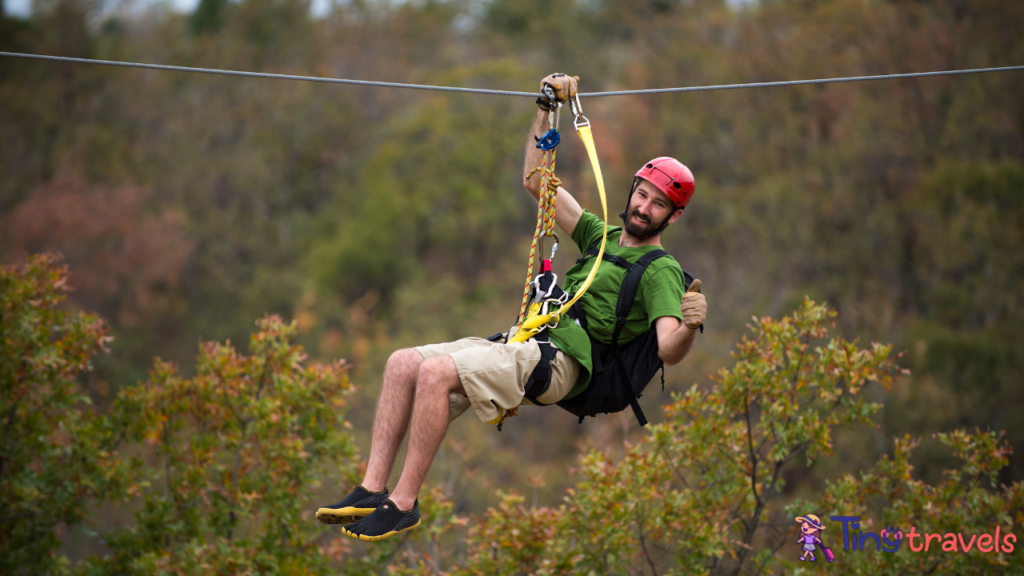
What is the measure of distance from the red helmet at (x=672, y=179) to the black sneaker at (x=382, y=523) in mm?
1782

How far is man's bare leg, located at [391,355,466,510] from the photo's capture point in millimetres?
3830

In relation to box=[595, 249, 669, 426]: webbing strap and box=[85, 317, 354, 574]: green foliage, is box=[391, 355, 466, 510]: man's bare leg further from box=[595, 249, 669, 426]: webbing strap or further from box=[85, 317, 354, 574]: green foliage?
box=[85, 317, 354, 574]: green foliage

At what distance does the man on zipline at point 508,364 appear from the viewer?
12.6 ft

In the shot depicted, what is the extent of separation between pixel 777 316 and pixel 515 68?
10944mm

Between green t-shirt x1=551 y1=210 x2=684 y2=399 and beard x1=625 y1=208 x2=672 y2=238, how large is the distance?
0.07 meters

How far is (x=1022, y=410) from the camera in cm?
1473

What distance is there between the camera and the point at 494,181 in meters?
24.5

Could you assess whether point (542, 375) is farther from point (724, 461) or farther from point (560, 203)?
point (724, 461)

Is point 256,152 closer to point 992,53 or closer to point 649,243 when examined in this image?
point 992,53

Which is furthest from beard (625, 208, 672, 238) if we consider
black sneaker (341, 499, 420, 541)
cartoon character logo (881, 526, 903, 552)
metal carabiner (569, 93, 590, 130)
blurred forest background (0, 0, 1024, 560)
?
blurred forest background (0, 0, 1024, 560)

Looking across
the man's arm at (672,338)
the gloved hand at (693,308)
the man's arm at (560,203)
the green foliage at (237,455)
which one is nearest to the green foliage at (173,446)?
the green foliage at (237,455)

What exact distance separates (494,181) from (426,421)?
2091cm

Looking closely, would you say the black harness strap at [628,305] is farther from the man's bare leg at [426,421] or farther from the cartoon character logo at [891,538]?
the cartoon character logo at [891,538]

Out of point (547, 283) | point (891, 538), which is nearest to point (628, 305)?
point (547, 283)
